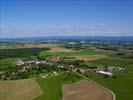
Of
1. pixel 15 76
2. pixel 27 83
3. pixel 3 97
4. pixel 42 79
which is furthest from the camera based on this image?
pixel 15 76

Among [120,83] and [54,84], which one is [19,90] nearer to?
[54,84]

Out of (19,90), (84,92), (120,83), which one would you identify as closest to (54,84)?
(19,90)

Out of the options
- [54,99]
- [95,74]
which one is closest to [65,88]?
[54,99]

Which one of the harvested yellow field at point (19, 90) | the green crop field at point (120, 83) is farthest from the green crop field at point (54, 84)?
the green crop field at point (120, 83)

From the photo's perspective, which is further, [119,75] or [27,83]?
Answer: [119,75]

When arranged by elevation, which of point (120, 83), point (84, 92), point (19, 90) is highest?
point (120, 83)

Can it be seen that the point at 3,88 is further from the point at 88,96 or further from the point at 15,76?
the point at 88,96

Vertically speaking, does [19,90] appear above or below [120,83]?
below
